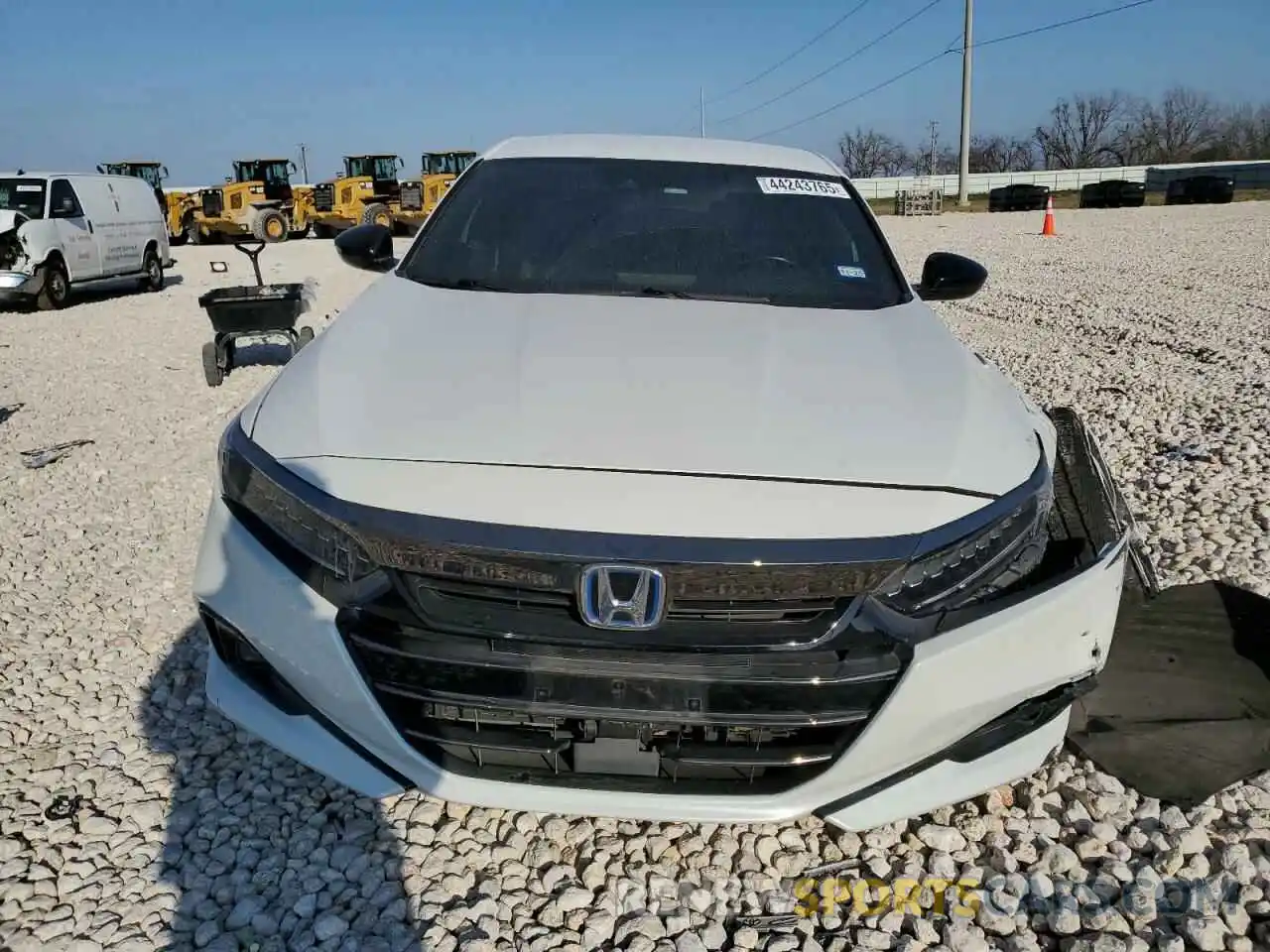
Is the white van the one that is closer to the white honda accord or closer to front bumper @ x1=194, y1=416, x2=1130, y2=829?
the white honda accord

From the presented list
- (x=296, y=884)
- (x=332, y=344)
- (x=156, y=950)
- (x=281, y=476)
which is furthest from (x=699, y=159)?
(x=156, y=950)

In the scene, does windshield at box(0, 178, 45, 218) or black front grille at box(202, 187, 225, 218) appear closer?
windshield at box(0, 178, 45, 218)

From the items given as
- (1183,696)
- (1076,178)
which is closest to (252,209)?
(1183,696)

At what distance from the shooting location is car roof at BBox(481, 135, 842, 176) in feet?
11.6

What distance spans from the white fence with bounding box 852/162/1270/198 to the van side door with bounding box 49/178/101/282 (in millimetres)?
36694

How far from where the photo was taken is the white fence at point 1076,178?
4509 cm

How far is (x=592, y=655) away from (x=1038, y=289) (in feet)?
38.9

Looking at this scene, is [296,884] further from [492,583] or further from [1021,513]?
[1021,513]

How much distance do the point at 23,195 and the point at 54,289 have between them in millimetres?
1271

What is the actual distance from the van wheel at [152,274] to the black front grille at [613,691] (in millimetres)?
14597

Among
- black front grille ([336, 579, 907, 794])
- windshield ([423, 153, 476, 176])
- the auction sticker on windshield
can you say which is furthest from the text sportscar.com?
windshield ([423, 153, 476, 176])

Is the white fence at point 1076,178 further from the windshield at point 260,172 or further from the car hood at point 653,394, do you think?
the car hood at point 653,394

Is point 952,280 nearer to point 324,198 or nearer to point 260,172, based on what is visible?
point 324,198

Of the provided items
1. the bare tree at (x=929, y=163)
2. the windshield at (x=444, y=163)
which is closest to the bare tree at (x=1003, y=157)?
the bare tree at (x=929, y=163)
